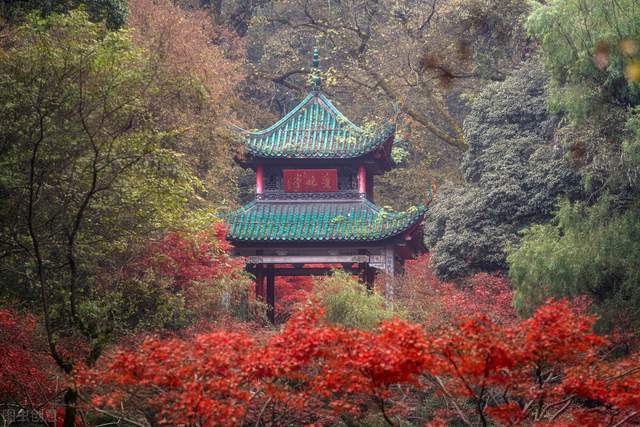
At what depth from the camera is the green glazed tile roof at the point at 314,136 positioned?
835 inches

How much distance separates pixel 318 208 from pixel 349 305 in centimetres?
634

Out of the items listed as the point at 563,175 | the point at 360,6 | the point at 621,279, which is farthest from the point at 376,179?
the point at 621,279

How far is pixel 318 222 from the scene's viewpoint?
20.9 meters

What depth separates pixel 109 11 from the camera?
55.5ft

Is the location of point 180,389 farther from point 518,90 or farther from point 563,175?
point 518,90

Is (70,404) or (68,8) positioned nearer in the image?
(70,404)

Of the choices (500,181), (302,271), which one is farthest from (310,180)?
(500,181)

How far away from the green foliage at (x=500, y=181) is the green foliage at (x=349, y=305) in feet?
11.8

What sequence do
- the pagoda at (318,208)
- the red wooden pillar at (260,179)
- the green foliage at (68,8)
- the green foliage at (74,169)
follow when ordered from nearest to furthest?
1. the green foliage at (74,169)
2. the green foliage at (68,8)
3. the pagoda at (318,208)
4. the red wooden pillar at (260,179)

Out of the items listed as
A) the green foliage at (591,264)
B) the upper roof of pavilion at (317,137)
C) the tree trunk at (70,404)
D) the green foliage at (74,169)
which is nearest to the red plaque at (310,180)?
the upper roof of pavilion at (317,137)

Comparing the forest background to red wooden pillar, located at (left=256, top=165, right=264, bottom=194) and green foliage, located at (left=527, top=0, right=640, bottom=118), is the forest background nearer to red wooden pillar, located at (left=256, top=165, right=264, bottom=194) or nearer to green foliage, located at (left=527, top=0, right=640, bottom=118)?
green foliage, located at (left=527, top=0, right=640, bottom=118)

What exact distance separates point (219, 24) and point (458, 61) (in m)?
9.58

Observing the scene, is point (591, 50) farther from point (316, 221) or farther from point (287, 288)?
point (287, 288)

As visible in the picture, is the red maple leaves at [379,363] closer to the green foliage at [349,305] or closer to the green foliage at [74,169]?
the green foliage at [74,169]
